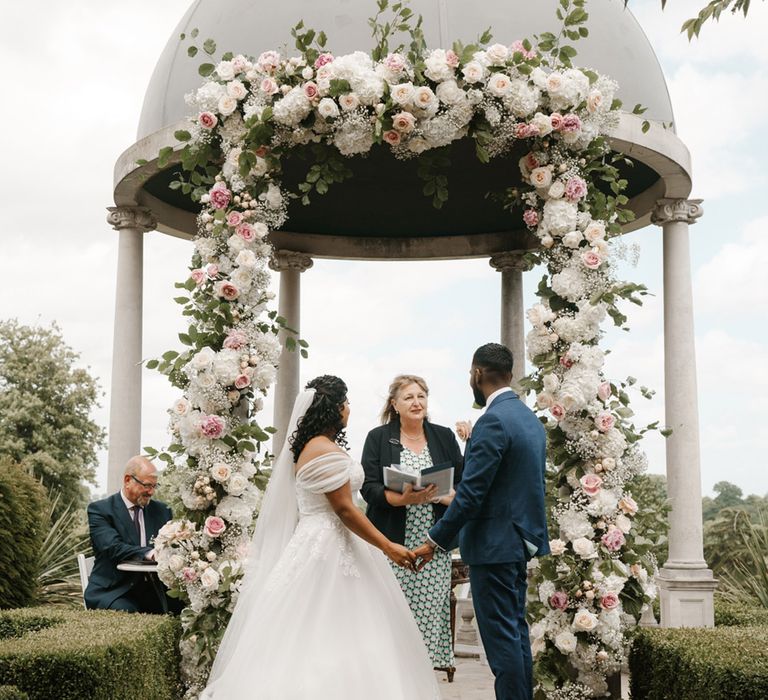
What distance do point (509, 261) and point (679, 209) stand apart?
3208mm

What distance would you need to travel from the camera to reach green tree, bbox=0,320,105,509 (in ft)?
132

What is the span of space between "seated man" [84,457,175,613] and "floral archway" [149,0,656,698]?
0.55 m

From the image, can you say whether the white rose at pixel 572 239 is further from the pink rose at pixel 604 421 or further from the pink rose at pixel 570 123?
the pink rose at pixel 604 421

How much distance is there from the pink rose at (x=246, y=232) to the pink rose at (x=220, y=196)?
0.30m

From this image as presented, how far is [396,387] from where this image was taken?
909 cm

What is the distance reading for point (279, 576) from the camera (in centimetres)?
732

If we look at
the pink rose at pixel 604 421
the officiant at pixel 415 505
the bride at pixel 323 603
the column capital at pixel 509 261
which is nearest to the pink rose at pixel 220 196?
the officiant at pixel 415 505

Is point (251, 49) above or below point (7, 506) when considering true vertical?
above

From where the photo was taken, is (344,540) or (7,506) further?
(7,506)

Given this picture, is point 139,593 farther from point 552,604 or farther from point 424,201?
point 424,201

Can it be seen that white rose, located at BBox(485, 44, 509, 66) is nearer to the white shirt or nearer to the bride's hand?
the bride's hand

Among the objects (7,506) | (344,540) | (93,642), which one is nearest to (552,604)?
(344,540)

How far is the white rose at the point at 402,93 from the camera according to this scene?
865 cm

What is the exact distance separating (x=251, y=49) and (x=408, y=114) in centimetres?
337
